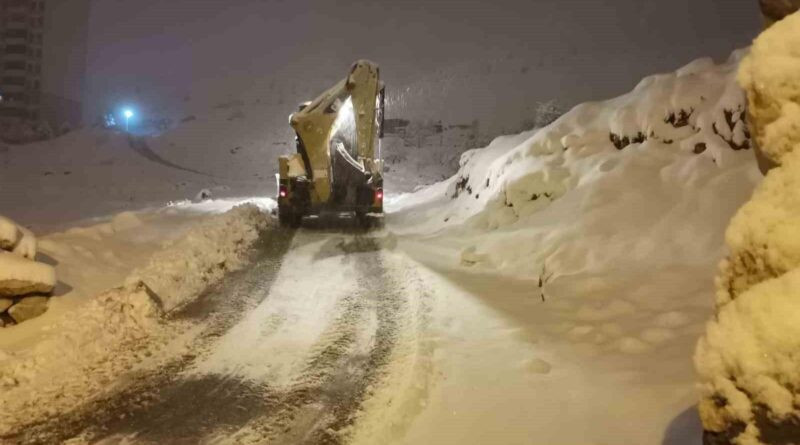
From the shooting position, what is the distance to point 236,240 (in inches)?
495

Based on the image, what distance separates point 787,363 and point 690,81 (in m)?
11.6

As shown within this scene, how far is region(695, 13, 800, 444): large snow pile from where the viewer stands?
106 inches

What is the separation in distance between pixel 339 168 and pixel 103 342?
9265 millimetres

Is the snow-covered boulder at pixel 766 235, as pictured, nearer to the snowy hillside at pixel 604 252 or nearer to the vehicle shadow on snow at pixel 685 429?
the vehicle shadow on snow at pixel 685 429

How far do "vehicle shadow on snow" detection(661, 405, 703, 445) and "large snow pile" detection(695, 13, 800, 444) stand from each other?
1178 mm

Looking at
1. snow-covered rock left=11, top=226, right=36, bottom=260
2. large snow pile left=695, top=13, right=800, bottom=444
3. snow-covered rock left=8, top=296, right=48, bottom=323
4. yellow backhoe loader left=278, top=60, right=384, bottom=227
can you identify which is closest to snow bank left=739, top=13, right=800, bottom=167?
large snow pile left=695, top=13, right=800, bottom=444

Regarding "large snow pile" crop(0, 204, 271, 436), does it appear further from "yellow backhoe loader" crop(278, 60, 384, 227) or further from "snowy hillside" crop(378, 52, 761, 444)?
"yellow backhoe loader" crop(278, 60, 384, 227)

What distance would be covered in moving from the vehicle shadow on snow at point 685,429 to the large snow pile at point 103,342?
184 inches

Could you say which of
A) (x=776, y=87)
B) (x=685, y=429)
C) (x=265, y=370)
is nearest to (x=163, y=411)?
(x=265, y=370)

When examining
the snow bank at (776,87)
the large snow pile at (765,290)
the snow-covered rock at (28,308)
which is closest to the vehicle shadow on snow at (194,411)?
the snow-covered rock at (28,308)

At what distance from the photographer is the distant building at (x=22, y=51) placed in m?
69.6

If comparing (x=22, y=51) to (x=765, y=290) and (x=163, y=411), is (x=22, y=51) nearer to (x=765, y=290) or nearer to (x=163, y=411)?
(x=163, y=411)

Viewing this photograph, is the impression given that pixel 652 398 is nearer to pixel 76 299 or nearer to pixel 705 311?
pixel 705 311

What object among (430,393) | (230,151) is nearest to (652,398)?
(430,393)
